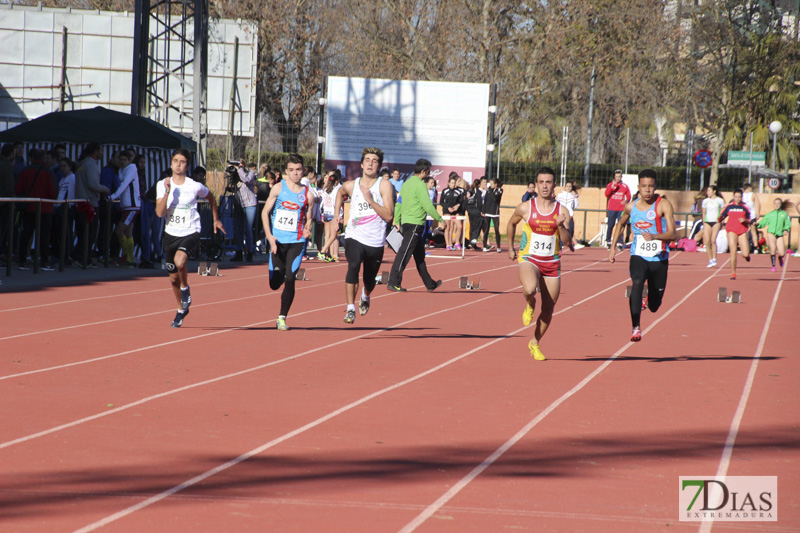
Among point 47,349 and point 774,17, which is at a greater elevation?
point 774,17

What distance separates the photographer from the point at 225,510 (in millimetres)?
5086

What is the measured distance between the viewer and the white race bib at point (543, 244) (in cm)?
1013

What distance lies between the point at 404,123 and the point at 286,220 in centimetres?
2057

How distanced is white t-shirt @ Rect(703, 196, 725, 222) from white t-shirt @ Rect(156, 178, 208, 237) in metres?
18.9

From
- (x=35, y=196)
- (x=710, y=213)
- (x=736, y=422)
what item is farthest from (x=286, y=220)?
(x=710, y=213)

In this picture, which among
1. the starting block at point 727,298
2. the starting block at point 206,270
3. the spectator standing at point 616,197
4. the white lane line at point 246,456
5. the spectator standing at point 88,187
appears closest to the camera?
the white lane line at point 246,456

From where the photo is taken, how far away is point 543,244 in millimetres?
10141

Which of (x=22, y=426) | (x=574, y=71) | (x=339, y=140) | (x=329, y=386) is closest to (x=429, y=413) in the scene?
(x=329, y=386)

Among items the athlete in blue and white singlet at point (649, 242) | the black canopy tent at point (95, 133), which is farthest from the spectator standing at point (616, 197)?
the athlete in blue and white singlet at point (649, 242)

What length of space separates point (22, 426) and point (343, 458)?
210cm

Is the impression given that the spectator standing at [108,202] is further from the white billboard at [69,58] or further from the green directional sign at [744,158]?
the green directional sign at [744,158]

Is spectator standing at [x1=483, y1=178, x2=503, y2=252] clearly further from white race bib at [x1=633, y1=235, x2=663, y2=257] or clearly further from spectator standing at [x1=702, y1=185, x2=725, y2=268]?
white race bib at [x1=633, y1=235, x2=663, y2=257]

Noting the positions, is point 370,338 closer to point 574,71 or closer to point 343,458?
point 343,458

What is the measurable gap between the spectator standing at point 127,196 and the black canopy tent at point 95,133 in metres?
1.91
